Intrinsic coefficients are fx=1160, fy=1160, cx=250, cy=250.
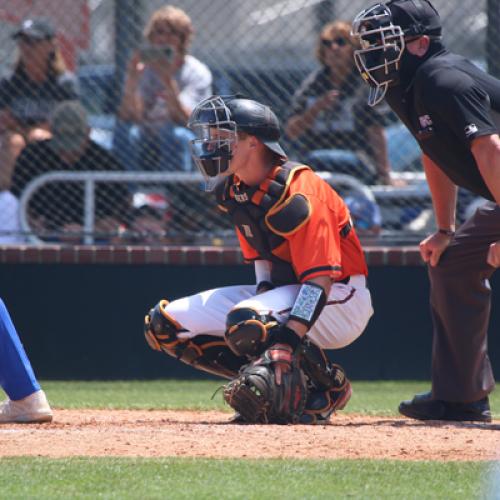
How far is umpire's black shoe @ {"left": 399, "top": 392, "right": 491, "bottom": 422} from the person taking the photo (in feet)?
18.1

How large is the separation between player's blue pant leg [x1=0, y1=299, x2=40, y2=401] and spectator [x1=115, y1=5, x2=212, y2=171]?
3.65 meters

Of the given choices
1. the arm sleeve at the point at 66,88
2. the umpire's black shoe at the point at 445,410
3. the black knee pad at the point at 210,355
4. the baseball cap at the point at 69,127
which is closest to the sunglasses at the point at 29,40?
the arm sleeve at the point at 66,88

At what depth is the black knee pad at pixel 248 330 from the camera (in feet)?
16.4

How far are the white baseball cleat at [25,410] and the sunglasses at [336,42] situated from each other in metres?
4.10

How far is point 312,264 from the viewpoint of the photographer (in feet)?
16.6

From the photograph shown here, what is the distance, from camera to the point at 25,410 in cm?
514

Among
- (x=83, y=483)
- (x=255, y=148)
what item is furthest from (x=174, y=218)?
(x=83, y=483)

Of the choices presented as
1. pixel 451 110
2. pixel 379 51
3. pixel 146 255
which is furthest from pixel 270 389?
pixel 146 255

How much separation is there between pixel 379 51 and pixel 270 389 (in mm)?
1526

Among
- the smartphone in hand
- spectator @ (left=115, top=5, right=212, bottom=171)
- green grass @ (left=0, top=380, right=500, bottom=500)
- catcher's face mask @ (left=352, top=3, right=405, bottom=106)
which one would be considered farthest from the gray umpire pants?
the smartphone in hand

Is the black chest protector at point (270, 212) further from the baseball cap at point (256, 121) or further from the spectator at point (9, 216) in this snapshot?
the spectator at point (9, 216)

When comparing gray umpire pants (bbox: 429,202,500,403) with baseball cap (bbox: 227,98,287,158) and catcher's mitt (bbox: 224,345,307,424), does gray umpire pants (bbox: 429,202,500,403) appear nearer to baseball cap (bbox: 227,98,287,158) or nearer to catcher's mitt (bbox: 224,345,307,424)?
catcher's mitt (bbox: 224,345,307,424)

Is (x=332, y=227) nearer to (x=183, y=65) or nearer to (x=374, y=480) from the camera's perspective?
(x=374, y=480)

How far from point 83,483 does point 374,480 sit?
94 centimetres
